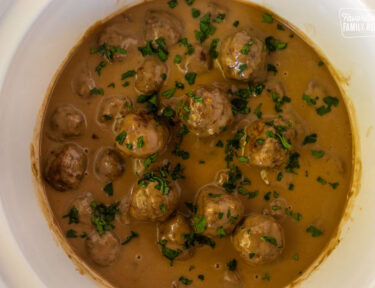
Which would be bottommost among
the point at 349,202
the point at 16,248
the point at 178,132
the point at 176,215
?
the point at 349,202

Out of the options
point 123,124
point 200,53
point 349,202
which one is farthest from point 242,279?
point 200,53

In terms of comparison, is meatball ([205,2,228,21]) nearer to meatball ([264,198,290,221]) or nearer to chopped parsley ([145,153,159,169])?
chopped parsley ([145,153,159,169])

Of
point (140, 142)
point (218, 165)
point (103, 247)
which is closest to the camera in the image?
point (140, 142)

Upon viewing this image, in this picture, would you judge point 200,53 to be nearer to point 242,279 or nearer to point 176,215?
point 176,215

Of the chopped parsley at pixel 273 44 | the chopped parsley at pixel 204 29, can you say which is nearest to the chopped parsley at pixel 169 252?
the chopped parsley at pixel 204 29

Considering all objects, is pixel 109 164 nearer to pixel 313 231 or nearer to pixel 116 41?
pixel 116 41

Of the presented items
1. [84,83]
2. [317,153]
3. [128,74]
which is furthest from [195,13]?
[317,153]
